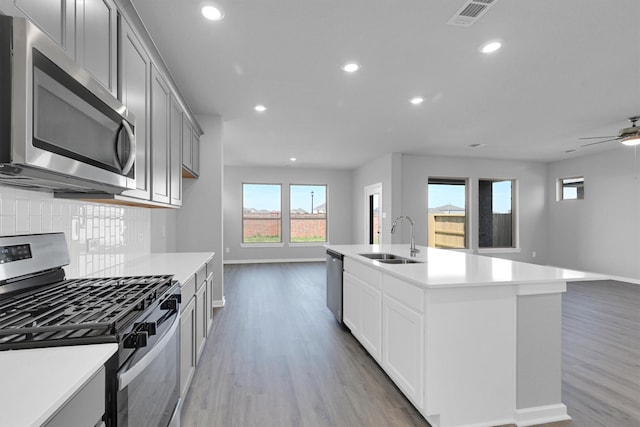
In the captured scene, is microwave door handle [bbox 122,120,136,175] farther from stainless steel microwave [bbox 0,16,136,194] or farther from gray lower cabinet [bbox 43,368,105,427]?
gray lower cabinet [bbox 43,368,105,427]

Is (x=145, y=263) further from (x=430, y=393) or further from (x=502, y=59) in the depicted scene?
(x=502, y=59)

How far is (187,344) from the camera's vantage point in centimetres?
215

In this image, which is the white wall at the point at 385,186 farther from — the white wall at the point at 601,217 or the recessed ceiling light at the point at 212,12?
the recessed ceiling light at the point at 212,12

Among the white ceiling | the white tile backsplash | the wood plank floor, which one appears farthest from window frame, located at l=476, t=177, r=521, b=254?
the white tile backsplash

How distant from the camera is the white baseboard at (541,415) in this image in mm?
1906

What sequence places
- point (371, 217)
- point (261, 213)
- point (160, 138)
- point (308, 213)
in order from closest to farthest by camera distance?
1. point (160, 138)
2. point (371, 217)
3. point (261, 213)
4. point (308, 213)

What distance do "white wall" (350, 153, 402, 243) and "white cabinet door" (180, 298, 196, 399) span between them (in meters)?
4.81

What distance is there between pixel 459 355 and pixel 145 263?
2.47 metres

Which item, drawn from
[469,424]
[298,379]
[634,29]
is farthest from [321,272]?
[634,29]

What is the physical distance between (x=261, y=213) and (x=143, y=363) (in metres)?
7.57

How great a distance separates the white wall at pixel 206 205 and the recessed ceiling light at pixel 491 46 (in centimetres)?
325

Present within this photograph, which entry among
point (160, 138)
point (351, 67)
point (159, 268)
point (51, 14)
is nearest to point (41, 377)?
point (51, 14)

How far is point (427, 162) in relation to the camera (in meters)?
7.24

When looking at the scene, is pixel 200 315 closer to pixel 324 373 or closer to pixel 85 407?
pixel 324 373
